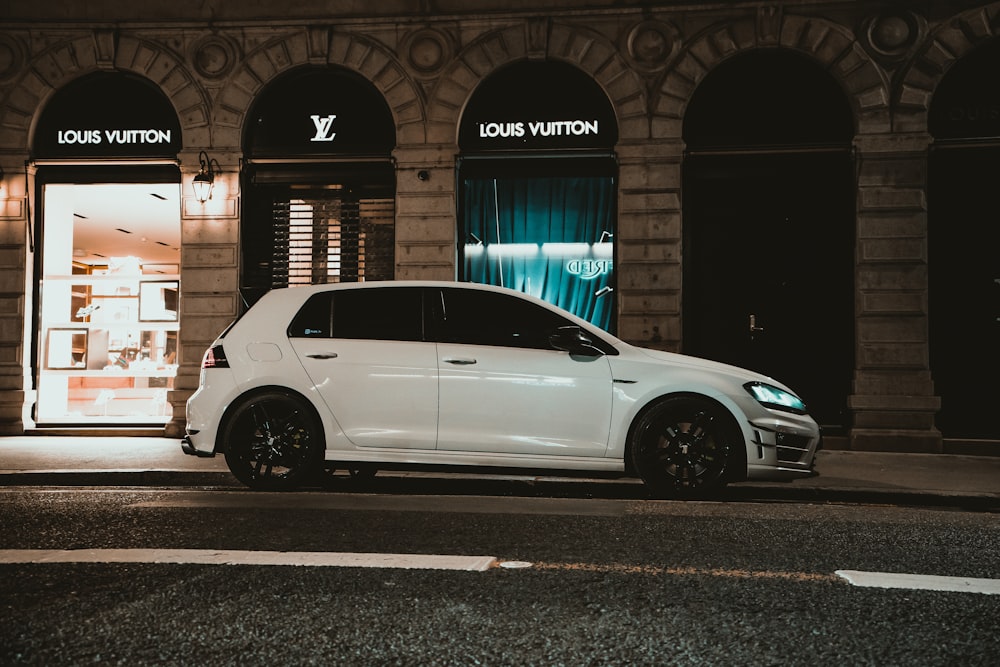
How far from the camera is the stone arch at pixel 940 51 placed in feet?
37.0

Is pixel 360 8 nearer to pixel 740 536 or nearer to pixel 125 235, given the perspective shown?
pixel 125 235

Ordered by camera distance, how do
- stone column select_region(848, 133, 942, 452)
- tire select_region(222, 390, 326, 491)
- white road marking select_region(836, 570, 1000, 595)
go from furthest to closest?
stone column select_region(848, 133, 942, 452)
tire select_region(222, 390, 326, 491)
white road marking select_region(836, 570, 1000, 595)

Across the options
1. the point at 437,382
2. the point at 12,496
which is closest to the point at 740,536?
the point at 437,382

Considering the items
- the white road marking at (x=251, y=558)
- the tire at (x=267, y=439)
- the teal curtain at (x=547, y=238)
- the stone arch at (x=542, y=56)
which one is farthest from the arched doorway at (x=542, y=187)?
the white road marking at (x=251, y=558)

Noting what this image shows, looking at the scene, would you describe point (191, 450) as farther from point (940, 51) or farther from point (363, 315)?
point (940, 51)

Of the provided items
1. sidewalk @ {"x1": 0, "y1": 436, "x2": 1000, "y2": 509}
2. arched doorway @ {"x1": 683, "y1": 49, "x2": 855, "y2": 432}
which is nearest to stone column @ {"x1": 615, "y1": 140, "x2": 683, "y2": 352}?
arched doorway @ {"x1": 683, "y1": 49, "x2": 855, "y2": 432}

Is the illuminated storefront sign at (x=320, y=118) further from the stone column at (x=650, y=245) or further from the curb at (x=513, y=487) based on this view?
the curb at (x=513, y=487)

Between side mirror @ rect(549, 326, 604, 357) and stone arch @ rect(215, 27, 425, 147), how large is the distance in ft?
20.1

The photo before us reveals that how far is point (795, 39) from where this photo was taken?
11.7 metres

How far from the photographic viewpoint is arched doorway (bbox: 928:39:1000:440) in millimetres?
11234

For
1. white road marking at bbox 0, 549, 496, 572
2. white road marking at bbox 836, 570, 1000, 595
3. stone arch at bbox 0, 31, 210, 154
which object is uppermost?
stone arch at bbox 0, 31, 210, 154

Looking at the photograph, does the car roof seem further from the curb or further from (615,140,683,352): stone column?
(615,140,683,352): stone column

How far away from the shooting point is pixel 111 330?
12.8 meters

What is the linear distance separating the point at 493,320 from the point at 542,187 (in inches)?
212
